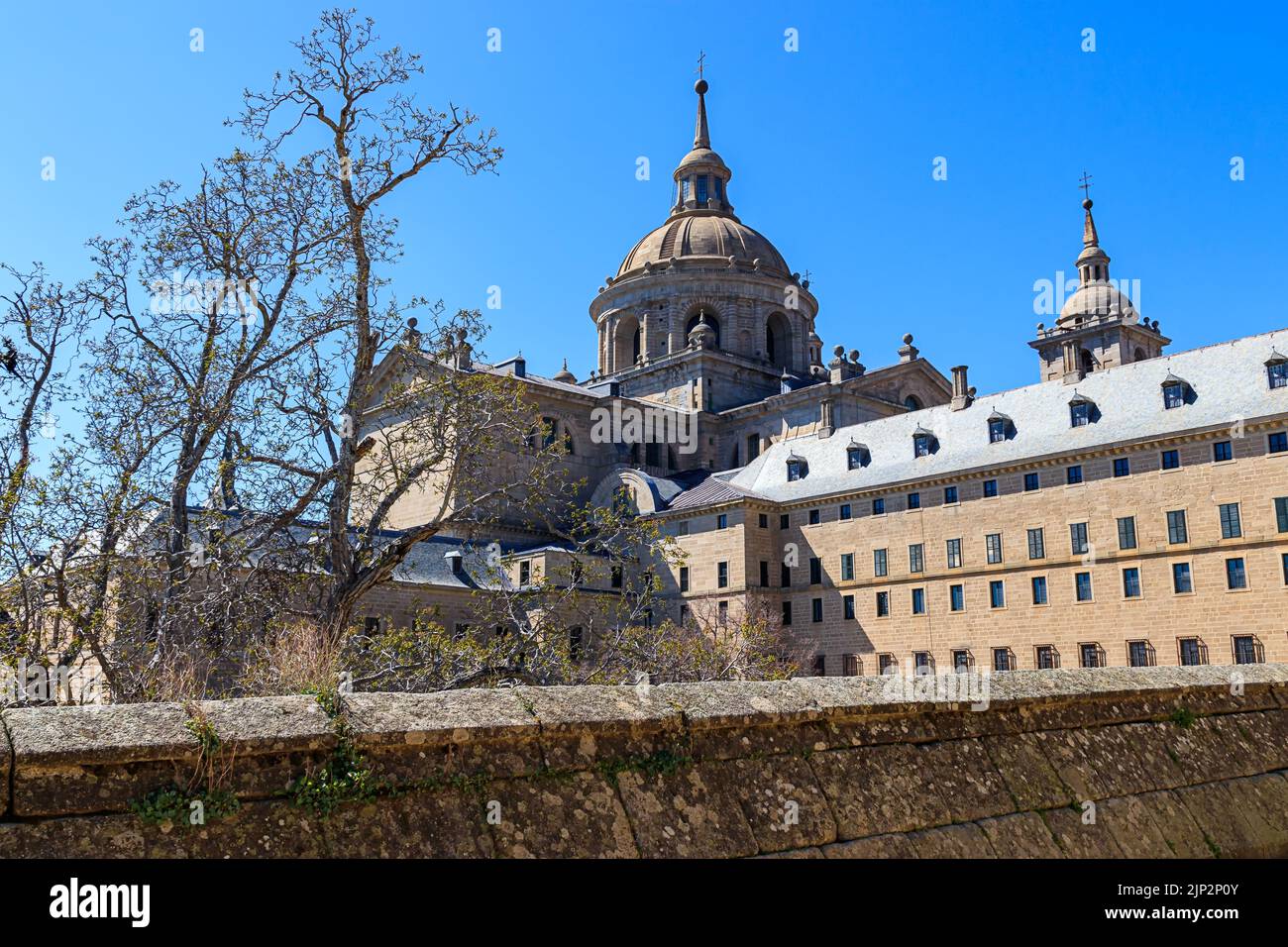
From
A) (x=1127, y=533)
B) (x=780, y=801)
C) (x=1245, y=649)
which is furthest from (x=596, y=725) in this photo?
(x=1127, y=533)

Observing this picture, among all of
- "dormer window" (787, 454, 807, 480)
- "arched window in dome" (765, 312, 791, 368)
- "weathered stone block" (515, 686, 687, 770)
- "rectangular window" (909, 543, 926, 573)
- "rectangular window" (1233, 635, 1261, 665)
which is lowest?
"rectangular window" (1233, 635, 1261, 665)

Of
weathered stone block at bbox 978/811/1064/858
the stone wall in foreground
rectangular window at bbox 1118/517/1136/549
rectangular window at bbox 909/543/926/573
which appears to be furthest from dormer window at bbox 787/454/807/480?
weathered stone block at bbox 978/811/1064/858

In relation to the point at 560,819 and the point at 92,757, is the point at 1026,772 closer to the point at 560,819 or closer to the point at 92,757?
the point at 560,819

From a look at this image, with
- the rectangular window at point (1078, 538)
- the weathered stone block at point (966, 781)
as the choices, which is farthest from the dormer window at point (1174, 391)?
the weathered stone block at point (966, 781)

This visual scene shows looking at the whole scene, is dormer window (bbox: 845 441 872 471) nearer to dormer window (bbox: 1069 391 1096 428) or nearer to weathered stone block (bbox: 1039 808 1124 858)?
dormer window (bbox: 1069 391 1096 428)

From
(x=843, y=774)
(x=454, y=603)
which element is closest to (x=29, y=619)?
(x=843, y=774)

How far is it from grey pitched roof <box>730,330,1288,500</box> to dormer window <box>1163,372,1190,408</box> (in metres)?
0.23

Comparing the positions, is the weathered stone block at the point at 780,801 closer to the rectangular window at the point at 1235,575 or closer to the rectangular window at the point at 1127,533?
the rectangular window at the point at 1235,575

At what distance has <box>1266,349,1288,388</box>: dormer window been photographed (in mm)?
41281

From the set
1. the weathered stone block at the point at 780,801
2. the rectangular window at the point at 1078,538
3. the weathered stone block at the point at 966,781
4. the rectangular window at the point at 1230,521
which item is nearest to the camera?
the weathered stone block at the point at 780,801

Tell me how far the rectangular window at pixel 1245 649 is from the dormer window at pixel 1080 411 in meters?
11.2

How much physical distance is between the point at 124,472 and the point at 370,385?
3.19 meters

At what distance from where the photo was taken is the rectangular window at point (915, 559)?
49.5 metres

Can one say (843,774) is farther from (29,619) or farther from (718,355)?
(718,355)
